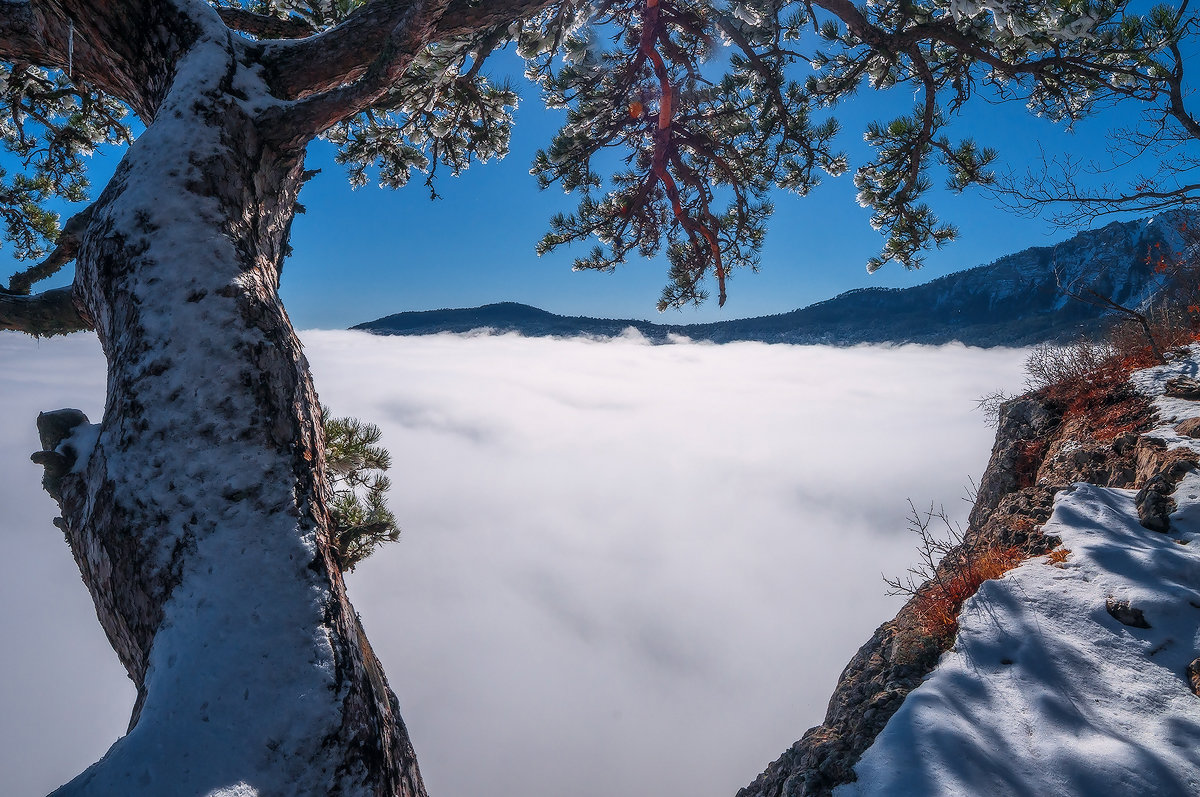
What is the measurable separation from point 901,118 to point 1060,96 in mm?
1148

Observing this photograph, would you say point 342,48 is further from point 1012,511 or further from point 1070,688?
point 1012,511

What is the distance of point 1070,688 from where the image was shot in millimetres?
2072

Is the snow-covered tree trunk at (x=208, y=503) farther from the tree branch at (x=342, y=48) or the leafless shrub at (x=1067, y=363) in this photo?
the leafless shrub at (x=1067, y=363)

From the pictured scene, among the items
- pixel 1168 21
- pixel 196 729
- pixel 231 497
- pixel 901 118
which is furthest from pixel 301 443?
pixel 1168 21

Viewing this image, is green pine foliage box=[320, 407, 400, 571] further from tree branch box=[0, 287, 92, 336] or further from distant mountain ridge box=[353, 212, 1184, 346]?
distant mountain ridge box=[353, 212, 1184, 346]

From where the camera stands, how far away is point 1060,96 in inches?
157

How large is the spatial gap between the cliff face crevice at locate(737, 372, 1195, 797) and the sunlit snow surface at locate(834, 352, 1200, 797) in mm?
139

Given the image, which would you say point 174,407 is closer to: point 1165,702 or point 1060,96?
point 1165,702

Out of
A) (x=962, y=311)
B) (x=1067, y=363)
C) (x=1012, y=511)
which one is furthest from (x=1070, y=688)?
(x=962, y=311)

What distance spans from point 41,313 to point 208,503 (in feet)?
5.86

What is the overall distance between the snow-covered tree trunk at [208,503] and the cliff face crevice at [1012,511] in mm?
2007

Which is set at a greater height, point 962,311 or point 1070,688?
point 962,311

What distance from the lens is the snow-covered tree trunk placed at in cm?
107

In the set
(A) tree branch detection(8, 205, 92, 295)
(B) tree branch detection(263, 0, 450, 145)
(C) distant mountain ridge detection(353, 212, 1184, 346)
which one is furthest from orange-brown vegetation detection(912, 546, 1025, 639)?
(C) distant mountain ridge detection(353, 212, 1184, 346)
